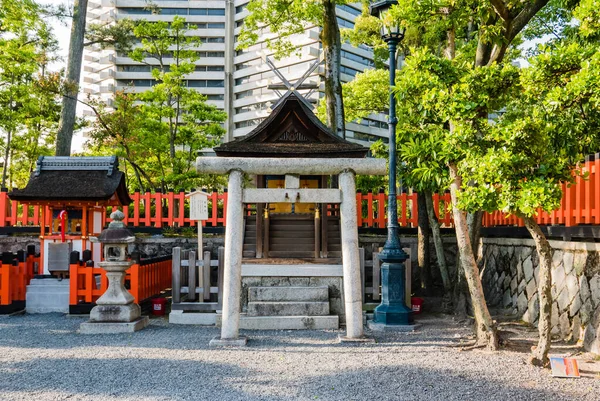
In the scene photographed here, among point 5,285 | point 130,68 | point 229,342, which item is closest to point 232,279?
point 229,342

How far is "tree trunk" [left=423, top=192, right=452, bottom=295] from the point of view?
1086cm

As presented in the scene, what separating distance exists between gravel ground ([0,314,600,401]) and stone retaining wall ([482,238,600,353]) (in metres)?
1.17

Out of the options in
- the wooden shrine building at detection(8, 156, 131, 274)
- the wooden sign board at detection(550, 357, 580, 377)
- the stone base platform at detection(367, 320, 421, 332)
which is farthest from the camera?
the wooden shrine building at detection(8, 156, 131, 274)

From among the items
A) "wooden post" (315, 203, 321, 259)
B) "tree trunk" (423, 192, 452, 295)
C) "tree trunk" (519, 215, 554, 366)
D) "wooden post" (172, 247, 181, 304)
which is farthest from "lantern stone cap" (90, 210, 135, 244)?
"tree trunk" (423, 192, 452, 295)

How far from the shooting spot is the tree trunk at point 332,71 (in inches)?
564

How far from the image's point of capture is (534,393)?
4852 mm

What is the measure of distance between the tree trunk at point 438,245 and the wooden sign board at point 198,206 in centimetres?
542

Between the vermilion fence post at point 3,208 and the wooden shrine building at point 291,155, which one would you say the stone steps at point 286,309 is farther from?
the vermilion fence post at point 3,208

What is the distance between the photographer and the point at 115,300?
813 cm

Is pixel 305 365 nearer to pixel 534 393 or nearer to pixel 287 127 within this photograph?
pixel 534 393

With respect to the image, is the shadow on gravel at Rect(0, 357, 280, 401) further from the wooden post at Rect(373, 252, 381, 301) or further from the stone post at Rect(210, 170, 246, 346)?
the wooden post at Rect(373, 252, 381, 301)

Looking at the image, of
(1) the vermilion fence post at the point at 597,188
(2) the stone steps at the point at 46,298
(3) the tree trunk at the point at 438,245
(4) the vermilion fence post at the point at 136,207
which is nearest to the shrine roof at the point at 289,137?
(3) the tree trunk at the point at 438,245

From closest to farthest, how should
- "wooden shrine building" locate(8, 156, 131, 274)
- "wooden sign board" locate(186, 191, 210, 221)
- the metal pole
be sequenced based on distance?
the metal pole
"wooden sign board" locate(186, 191, 210, 221)
"wooden shrine building" locate(8, 156, 131, 274)

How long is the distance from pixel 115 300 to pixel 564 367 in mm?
6787
